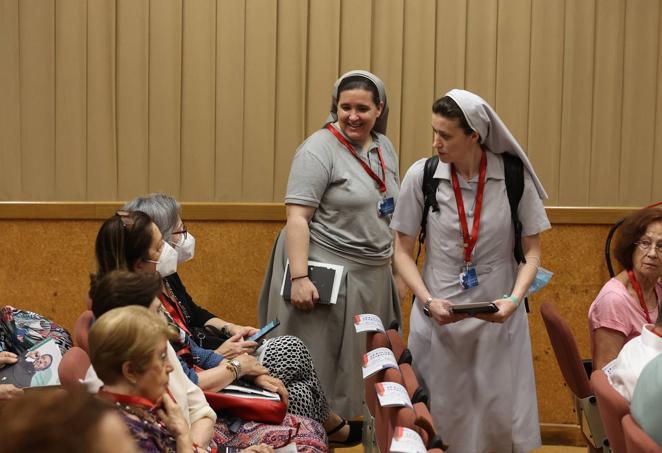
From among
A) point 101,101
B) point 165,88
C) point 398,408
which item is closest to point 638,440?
point 398,408

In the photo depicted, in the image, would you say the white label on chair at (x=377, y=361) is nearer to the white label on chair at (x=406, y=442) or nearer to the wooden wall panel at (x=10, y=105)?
the white label on chair at (x=406, y=442)

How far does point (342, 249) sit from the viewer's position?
4.18 m

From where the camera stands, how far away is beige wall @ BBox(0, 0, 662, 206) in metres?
5.16

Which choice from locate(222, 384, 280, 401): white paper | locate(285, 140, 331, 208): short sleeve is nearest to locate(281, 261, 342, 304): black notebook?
locate(285, 140, 331, 208): short sleeve

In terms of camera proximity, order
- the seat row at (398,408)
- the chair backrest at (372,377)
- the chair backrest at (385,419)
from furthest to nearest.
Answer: the chair backrest at (372,377) < the chair backrest at (385,419) < the seat row at (398,408)

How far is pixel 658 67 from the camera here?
516 cm

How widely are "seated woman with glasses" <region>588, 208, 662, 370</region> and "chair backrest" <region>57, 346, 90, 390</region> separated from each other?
1.92 metres

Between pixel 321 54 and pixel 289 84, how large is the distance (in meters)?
0.25

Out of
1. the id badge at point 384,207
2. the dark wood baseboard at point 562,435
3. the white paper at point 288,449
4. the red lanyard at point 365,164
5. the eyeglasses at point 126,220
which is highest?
the red lanyard at point 365,164

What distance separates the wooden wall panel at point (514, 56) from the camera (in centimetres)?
516

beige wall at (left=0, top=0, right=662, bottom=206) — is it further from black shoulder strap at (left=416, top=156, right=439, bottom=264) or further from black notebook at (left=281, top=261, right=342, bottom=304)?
black shoulder strap at (left=416, top=156, right=439, bottom=264)

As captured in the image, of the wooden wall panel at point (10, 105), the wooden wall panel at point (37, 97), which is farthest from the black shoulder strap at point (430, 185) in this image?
the wooden wall panel at point (10, 105)

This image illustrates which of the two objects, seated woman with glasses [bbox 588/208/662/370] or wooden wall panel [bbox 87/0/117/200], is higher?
wooden wall panel [bbox 87/0/117/200]

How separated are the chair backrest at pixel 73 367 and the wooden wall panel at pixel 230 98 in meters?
2.49
